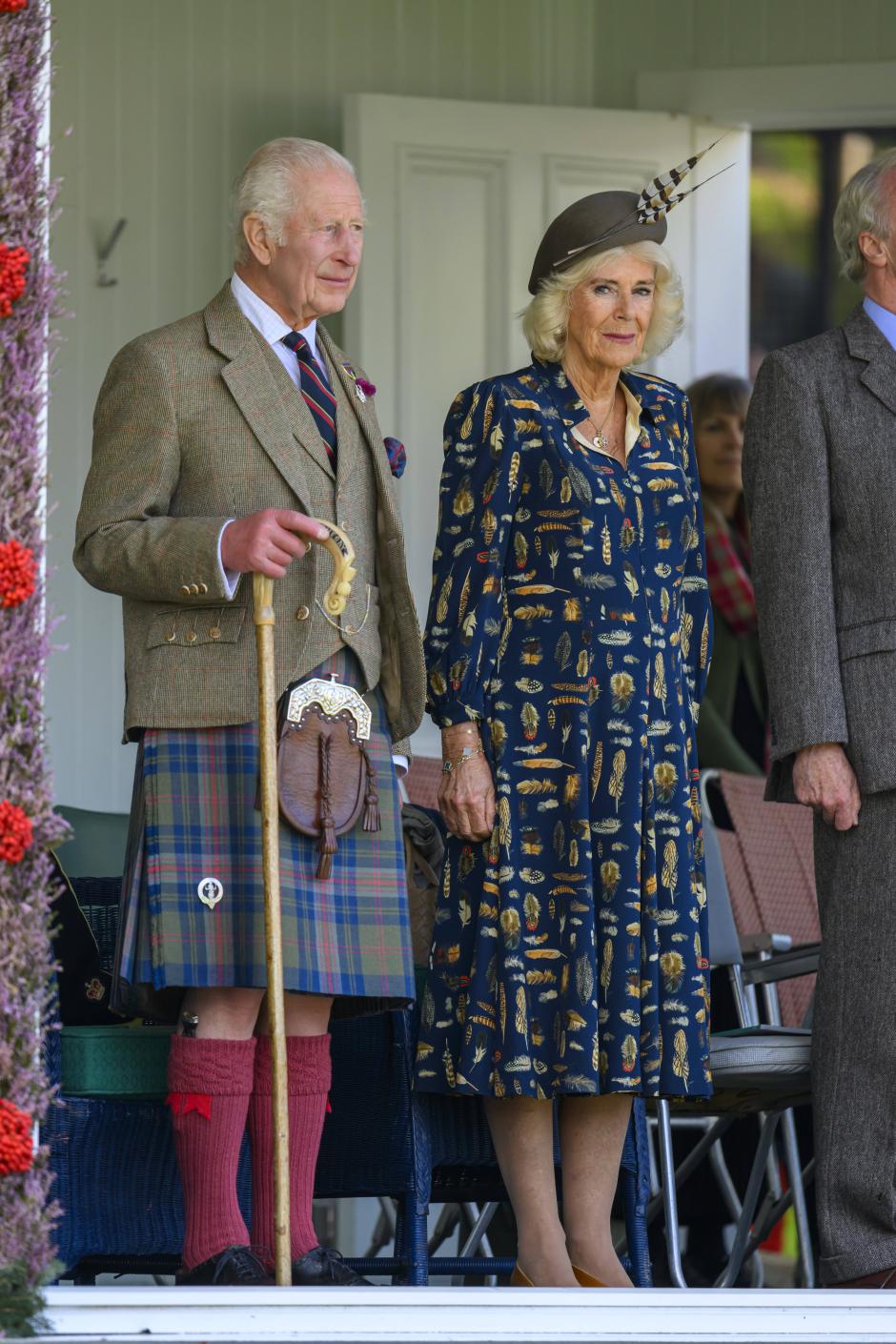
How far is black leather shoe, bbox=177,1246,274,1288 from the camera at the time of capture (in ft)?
9.85

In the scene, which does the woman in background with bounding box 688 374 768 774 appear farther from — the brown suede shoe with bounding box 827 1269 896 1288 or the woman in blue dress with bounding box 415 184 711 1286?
the brown suede shoe with bounding box 827 1269 896 1288

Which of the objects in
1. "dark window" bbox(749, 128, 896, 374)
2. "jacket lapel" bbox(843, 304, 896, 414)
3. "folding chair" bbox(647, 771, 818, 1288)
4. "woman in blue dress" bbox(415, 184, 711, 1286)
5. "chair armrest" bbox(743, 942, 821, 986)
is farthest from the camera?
"dark window" bbox(749, 128, 896, 374)

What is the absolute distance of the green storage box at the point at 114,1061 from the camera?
346 cm

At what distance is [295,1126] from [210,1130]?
143mm

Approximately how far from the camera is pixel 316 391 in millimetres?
3350

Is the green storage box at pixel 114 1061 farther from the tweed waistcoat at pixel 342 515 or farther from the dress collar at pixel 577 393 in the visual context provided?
the dress collar at pixel 577 393

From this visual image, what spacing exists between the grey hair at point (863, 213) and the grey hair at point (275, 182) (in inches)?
35.3

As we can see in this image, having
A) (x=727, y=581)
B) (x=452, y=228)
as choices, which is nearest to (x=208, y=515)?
(x=727, y=581)

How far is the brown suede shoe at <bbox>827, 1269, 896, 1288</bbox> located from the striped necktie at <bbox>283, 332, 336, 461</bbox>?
4.82 ft

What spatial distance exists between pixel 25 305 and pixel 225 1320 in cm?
129

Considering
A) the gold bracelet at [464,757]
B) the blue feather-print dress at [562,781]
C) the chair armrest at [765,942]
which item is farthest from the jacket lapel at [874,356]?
the chair armrest at [765,942]

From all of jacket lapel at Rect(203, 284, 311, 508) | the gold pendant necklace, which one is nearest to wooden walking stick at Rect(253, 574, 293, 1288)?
jacket lapel at Rect(203, 284, 311, 508)

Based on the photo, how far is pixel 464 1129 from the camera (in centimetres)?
369

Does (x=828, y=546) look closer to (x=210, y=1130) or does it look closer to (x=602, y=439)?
(x=602, y=439)
